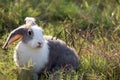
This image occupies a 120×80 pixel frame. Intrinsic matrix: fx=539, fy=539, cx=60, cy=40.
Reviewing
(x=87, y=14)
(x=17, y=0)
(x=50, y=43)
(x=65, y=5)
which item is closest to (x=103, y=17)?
(x=87, y=14)

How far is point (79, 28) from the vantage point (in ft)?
25.2

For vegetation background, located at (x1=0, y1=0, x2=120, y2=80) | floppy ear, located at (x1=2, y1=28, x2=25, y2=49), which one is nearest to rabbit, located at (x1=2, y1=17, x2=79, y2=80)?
floppy ear, located at (x1=2, y1=28, x2=25, y2=49)

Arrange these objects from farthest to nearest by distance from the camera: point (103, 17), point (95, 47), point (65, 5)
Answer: point (65, 5)
point (103, 17)
point (95, 47)

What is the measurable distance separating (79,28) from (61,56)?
1581 mm

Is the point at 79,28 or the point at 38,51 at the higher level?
the point at 79,28

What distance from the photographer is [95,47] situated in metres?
6.40

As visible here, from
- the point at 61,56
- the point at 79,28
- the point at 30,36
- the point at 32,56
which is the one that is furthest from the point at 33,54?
the point at 79,28

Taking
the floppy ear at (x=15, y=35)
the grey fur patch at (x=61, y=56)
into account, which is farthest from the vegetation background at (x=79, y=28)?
the floppy ear at (x=15, y=35)

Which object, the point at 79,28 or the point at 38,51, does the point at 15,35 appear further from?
the point at 79,28

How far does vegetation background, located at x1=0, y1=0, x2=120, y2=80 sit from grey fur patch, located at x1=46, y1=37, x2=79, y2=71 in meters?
0.12

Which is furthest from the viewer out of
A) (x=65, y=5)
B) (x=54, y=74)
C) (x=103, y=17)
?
(x=65, y=5)

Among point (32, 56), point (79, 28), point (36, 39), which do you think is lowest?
point (32, 56)

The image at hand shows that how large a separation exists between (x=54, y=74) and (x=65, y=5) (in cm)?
273

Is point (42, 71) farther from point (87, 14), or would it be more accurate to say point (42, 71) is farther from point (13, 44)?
point (87, 14)
